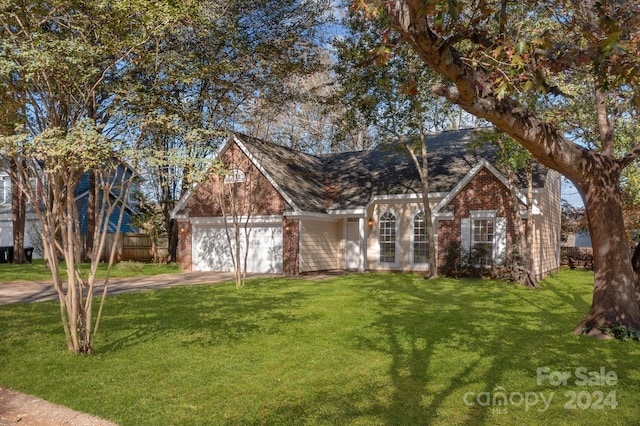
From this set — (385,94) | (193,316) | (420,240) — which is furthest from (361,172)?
(193,316)

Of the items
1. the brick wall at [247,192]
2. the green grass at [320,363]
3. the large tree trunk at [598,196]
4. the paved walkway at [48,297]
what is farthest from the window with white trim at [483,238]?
the large tree trunk at [598,196]

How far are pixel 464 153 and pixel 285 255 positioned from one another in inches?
349

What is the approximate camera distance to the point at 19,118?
7918 millimetres

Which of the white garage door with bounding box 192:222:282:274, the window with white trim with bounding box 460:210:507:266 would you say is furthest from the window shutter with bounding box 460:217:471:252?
the white garage door with bounding box 192:222:282:274

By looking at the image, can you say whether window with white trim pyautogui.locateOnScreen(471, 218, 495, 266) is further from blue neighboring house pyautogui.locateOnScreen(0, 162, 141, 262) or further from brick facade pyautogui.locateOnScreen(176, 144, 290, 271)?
blue neighboring house pyautogui.locateOnScreen(0, 162, 141, 262)

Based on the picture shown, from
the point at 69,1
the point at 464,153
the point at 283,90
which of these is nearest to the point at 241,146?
the point at 283,90

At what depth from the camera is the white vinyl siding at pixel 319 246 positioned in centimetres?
1948

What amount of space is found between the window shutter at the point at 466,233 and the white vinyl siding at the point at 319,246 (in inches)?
231

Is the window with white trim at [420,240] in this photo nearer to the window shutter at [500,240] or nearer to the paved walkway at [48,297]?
the window shutter at [500,240]

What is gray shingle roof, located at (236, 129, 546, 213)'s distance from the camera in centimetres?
1977

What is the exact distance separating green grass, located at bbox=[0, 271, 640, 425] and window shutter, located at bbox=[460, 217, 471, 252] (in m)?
6.42

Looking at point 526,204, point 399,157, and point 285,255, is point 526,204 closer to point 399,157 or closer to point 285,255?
point 399,157

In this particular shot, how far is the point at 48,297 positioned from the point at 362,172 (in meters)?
14.4

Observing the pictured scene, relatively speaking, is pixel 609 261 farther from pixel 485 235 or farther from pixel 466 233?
pixel 466 233
